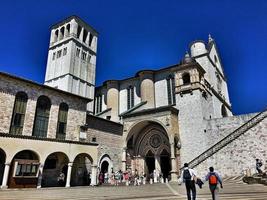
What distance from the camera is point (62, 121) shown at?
19469mm

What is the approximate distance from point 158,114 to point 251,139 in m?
9.04

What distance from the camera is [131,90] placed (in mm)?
33188

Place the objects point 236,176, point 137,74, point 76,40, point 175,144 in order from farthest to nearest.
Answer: point 76,40 → point 137,74 → point 175,144 → point 236,176

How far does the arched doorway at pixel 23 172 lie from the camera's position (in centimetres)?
1505

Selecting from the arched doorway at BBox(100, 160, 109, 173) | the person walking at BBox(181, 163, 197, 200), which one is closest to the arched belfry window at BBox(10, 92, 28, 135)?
the arched doorway at BBox(100, 160, 109, 173)

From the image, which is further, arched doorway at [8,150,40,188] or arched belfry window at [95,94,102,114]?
arched belfry window at [95,94,102,114]

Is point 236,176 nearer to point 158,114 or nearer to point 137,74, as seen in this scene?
point 158,114

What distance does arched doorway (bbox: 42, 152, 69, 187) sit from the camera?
58.7ft

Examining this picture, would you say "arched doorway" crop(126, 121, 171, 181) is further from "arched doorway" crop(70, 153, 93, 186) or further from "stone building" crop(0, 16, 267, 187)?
"arched doorway" crop(70, 153, 93, 186)

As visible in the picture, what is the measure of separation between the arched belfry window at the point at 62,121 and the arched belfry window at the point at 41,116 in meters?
1.03

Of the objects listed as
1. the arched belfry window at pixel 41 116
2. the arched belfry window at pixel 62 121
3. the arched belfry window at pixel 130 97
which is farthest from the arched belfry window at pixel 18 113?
the arched belfry window at pixel 130 97

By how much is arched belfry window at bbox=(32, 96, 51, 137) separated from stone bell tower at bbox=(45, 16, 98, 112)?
17336mm

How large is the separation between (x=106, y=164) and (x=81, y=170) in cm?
399

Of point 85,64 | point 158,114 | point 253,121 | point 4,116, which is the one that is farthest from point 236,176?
point 85,64
